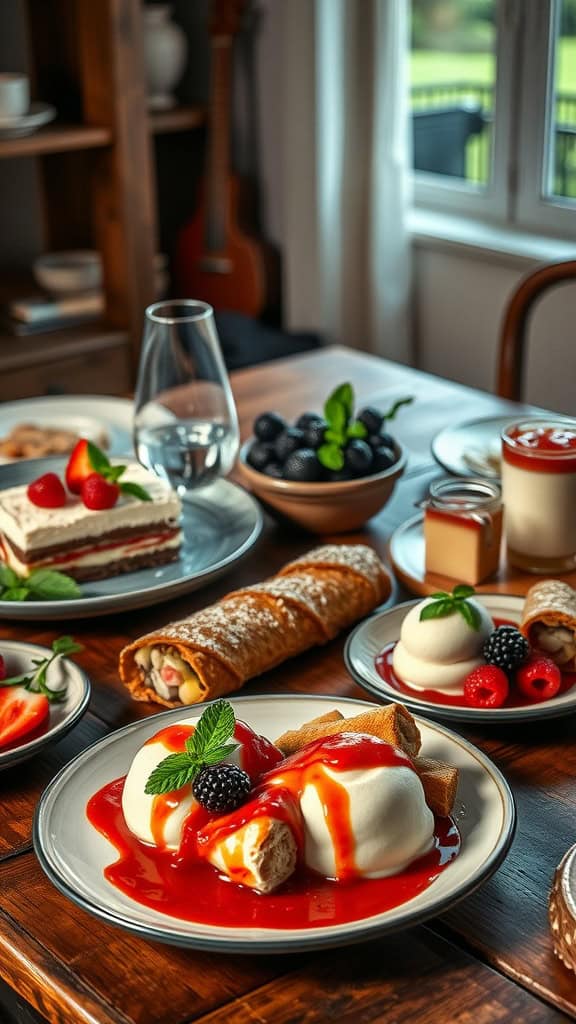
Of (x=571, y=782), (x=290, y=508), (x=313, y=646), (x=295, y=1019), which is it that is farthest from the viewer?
(x=290, y=508)

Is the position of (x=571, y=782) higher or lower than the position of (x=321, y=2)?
lower

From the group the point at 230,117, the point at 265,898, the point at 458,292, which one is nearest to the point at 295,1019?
the point at 265,898

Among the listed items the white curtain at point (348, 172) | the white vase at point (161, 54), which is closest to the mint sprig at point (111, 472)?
the white curtain at point (348, 172)

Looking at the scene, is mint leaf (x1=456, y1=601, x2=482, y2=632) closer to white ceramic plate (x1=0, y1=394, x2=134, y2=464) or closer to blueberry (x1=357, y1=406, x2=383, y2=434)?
blueberry (x1=357, y1=406, x2=383, y2=434)

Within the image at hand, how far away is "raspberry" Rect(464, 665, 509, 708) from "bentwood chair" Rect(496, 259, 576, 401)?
3.99 feet

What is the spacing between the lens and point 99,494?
4.64ft

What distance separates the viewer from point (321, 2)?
130 inches

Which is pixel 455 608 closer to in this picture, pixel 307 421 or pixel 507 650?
pixel 507 650

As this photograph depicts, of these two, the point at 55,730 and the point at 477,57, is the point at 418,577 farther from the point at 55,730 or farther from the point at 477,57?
the point at 477,57

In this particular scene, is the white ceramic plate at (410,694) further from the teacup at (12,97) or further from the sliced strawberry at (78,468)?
the teacup at (12,97)

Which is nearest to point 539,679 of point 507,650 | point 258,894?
point 507,650

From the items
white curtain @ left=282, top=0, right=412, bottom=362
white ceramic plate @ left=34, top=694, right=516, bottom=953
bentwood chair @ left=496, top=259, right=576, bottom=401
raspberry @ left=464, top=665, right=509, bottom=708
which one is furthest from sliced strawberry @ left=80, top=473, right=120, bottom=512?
white curtain @ left=282, top=0, right=412, bottom=362

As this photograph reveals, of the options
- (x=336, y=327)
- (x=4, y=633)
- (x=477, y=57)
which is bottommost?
(x=336, y=327)

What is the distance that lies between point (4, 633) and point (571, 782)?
65 centimetres
